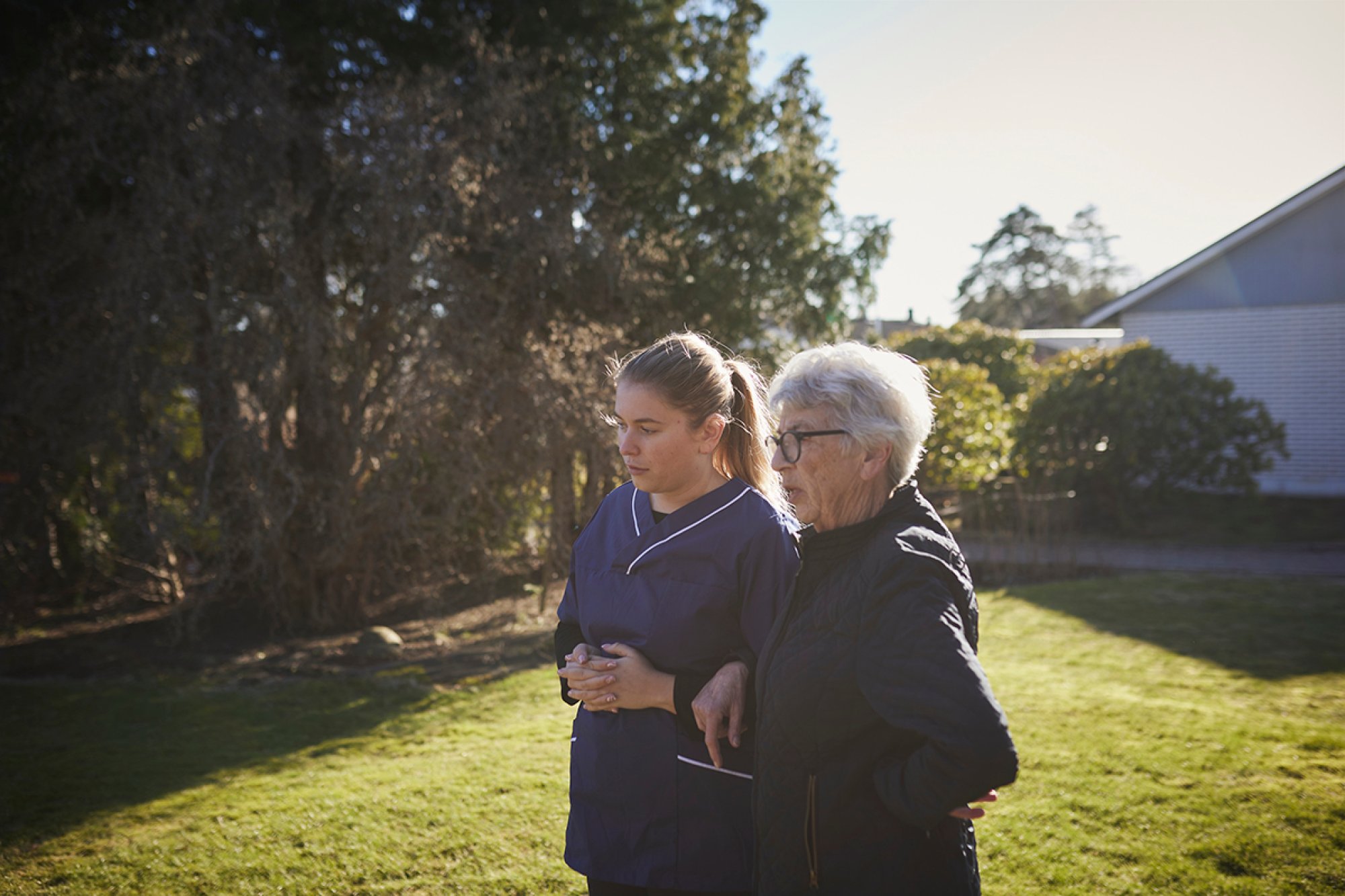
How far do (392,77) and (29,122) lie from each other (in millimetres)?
3441

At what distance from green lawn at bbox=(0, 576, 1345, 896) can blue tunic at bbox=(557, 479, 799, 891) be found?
187 centimetres

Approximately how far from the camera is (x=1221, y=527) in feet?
48.8

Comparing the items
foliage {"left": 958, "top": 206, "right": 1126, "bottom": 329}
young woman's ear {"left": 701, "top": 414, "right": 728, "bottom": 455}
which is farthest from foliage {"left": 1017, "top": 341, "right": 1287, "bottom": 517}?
foliage {"left": 958, "top": 206, "right": 1126, "bottom": 329}

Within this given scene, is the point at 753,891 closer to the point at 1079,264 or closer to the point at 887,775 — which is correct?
the point at 887,775

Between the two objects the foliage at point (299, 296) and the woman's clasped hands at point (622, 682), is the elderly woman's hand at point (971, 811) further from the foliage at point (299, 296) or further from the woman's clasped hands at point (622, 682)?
the foliage at point (299, 296)

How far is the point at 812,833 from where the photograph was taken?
5.82ft

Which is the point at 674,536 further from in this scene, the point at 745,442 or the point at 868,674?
the point at 868,674

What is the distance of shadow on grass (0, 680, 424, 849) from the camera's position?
4.85m

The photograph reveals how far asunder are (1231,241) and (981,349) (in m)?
5.59

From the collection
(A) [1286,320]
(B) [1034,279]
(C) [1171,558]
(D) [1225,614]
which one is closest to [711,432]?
(D) [1225,614]

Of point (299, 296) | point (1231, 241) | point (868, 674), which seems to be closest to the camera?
point (868, 674)

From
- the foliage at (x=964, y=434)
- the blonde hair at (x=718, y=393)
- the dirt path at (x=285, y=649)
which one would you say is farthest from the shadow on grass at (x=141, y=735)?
the foliage at (x=964, y=434)

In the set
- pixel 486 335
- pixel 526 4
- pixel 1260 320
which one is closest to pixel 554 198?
pixel 486 335

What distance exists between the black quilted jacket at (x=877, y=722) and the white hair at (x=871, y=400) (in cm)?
13
